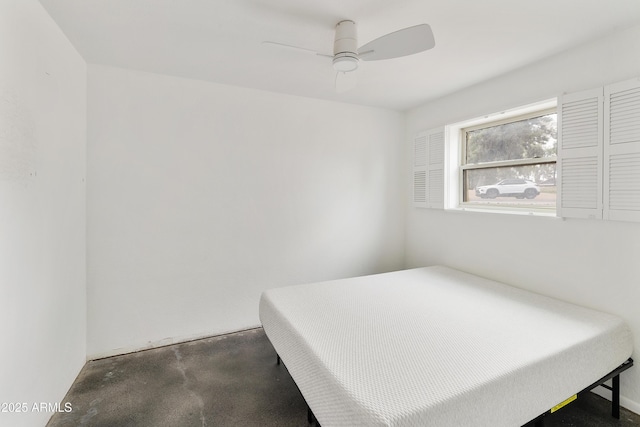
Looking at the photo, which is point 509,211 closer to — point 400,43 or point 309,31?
point 400,43

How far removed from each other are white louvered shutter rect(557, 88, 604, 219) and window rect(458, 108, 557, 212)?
24cm

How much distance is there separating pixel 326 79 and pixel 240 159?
3.63 ft

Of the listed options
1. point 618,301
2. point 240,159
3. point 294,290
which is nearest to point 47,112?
point 240,159

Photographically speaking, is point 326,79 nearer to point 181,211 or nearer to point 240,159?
point 240,159

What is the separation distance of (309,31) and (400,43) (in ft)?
1.97

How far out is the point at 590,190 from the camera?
1.99 m

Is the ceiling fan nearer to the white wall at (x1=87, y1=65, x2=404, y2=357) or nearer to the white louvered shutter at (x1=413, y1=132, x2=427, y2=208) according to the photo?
the white wall at (x1=87, y1=65, x2=404, y2=357)

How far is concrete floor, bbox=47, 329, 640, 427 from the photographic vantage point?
5.78 feet

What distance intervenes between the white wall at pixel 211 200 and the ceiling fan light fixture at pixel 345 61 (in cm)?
138

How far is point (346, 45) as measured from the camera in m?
1.71

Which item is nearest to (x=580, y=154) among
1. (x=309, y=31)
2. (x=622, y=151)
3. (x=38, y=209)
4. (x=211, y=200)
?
(x=622, y=151)

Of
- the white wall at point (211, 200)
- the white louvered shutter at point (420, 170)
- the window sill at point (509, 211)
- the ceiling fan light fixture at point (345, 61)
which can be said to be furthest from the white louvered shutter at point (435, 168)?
the ceiling fan light fixture at point (345, 61)

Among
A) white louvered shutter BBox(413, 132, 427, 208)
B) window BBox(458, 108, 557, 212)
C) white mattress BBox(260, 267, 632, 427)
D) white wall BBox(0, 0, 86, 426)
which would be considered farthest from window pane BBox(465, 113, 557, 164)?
white wall BBox(0, 0, 86, 426)

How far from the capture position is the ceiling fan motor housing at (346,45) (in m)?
1.70
